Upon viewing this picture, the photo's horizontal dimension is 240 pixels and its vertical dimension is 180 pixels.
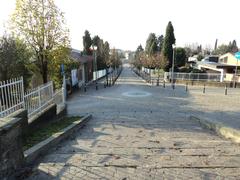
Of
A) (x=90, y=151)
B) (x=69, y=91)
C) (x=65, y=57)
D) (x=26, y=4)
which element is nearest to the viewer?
(x=90, y=151)

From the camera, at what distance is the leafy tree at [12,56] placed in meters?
10.5

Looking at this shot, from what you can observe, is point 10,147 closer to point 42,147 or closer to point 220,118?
point 42,147

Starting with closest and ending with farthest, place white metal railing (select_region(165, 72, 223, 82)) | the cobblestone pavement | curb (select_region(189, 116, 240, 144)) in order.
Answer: the cobblestone pavement, curb (select_region(189, 116, 240, 144)), white metal railing (select_region(165, 72, 223, 82))

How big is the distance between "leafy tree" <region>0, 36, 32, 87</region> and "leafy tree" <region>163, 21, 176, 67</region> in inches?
1205

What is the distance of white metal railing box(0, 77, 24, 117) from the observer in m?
5.12

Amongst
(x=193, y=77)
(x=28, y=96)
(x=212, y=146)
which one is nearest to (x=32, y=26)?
(x=28, y=96)

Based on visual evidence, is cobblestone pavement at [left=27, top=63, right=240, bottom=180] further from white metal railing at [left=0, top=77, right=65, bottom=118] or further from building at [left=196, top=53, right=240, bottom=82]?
building at [left=196, top=53, right=240, bottom=82]

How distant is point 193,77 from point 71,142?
82.9 feet

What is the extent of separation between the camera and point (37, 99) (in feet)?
23.4

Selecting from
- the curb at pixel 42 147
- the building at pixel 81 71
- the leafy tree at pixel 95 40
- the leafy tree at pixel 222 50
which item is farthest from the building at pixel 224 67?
the leafy tree at pixel 222 50

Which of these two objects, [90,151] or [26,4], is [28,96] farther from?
[26,4]

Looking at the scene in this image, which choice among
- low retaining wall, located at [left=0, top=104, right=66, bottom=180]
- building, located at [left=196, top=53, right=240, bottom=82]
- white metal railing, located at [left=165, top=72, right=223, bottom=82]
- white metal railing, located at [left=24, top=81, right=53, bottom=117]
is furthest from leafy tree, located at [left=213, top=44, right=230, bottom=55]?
low retaining wall, located at [left=0, top=104, right=66, bottom=180]

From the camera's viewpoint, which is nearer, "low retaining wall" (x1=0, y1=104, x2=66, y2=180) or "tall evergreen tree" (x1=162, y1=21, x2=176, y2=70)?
"low retaining wall" (x1=0, y1=104, x2=66, y2=180)

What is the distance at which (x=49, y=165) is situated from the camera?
3727 millimetres
